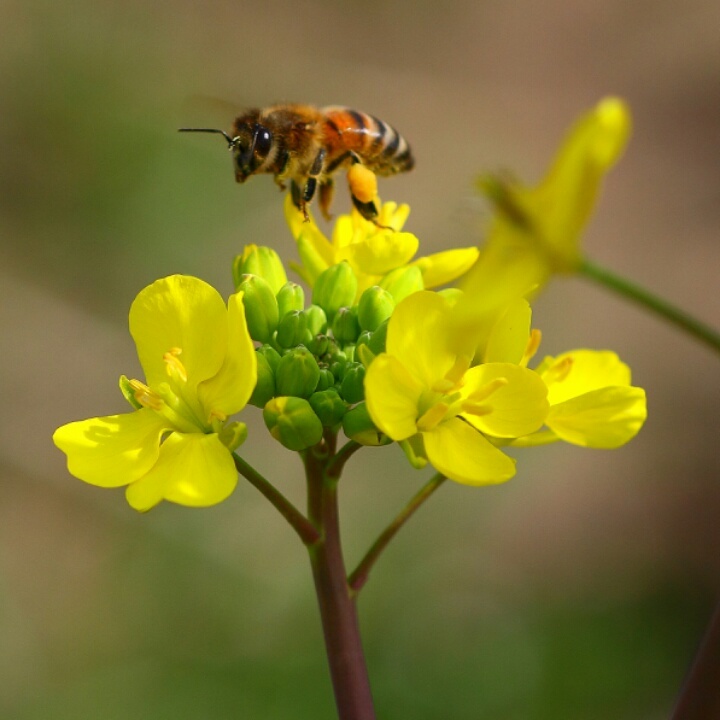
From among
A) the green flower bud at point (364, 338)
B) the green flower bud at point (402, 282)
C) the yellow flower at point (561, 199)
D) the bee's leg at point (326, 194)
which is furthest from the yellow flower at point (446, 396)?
the bee's leg at point (326, 194)

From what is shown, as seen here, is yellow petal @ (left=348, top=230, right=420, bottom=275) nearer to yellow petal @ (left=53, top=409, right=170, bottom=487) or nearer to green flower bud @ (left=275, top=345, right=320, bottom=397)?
green flower bud @ (left=275, top=345, right=320, bottom=397)

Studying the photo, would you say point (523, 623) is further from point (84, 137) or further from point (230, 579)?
point (84, 137)

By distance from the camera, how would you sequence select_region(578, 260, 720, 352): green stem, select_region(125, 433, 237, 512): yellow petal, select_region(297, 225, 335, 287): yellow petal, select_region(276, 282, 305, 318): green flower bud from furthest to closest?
select_region(297, 225, 335, 287): yellow petal → select_region(276, 282, 305, 318): green flower bud → select_region(125, 433, 237, 512): yellow petal → select_region(578, 260, 720, 352): green stem

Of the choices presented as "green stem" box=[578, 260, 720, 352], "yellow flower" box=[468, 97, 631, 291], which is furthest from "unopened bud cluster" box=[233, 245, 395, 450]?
"green stem" box=[578, 260, 720, 352]

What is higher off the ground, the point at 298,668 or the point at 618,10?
the point at 618,10

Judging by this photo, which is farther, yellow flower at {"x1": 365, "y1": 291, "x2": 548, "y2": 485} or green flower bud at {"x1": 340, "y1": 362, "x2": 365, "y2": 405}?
green flower bud at {"x1": 340, "y1": 362, "x2": 365, "y2": 405}

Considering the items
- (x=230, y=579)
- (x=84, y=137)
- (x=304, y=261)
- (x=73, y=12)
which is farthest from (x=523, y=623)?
(x=73, y=12)

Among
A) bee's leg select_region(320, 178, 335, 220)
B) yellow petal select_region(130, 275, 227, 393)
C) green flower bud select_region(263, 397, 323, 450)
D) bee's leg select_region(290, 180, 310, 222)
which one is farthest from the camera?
bee's leg select_region(320, 178, 335, 220)

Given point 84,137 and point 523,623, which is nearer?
point 523,623

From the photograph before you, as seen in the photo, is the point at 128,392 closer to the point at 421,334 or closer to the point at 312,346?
the point at 312,346
